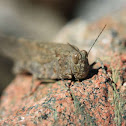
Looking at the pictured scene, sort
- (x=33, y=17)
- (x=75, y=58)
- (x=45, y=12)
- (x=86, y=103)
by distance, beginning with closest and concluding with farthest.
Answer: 1. (x=86, y=103)
2. (x=75, y=58)
3. (x=45, y=12)
4. (x=33, y=17)

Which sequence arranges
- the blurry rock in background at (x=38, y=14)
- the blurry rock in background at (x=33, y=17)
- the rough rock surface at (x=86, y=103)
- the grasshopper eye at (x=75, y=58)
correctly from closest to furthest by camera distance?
1. the rough rock surface at (x=86, y=103)
2. the grasshopper eye at (x=75, y=58)
3. the blurry rock in background at (x=38, y=14)
4. the blurry rock in background at (x=33, y=17)

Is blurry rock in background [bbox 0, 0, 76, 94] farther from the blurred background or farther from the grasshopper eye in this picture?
the grasshopper eye

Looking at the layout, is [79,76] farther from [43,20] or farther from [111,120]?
[43,20]

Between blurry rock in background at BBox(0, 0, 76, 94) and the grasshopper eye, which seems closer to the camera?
the grasshopper eye

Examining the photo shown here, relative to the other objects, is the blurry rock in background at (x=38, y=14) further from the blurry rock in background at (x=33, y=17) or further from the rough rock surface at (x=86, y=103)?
the rough rock surface at (x=86, y=103)

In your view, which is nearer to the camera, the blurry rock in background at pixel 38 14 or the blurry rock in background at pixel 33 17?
the blurry rock in background at pixel 38 14

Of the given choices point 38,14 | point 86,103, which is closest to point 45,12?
point 38,14

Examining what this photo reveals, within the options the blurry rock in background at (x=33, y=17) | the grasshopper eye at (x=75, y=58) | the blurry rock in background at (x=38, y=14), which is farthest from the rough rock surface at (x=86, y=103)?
the blurry rock in background at (x=33, y=17)

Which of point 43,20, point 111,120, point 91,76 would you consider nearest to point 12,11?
point 43,20

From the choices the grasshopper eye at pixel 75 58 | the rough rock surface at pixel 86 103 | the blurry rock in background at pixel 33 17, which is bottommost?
the rough rock surface at pixel 86 103

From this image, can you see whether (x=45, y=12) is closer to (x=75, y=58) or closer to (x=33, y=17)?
(x=33, y=17)

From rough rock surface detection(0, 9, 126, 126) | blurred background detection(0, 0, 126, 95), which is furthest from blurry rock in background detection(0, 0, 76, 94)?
rough rock surface detection(0, 9, 126, 126)
